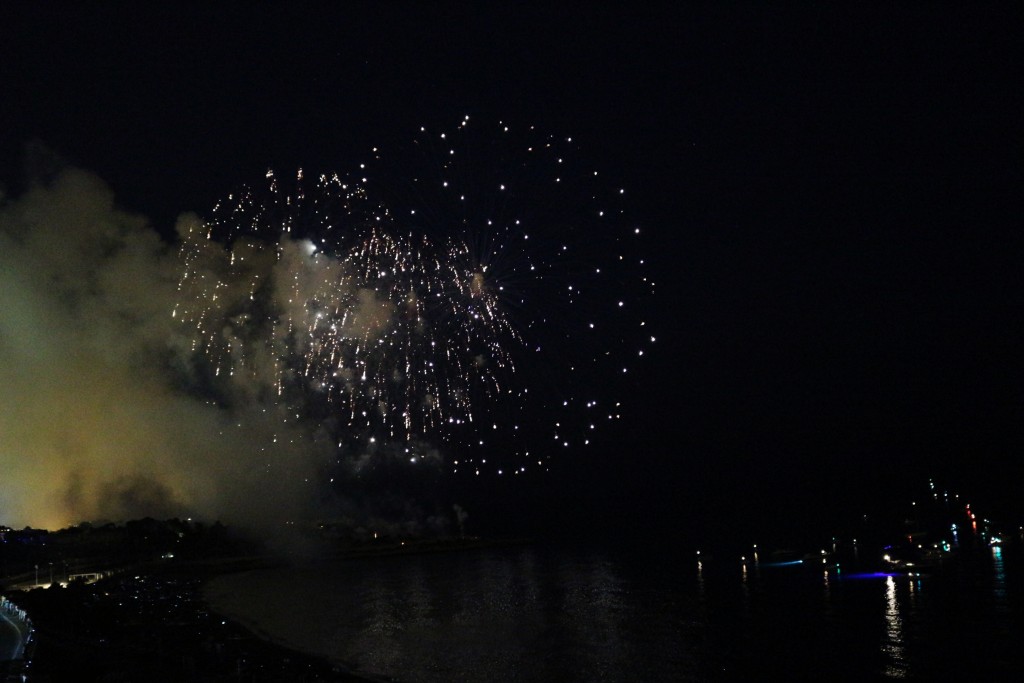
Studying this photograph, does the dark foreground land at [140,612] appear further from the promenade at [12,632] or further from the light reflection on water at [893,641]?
the light reflection on water at [893,641]

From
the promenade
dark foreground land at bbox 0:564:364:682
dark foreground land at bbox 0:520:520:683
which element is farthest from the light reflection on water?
the promenade

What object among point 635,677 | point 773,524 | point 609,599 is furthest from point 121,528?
point 773,524

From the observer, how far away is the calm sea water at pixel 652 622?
A: 96.3 feet

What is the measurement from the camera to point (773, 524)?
5566 inches

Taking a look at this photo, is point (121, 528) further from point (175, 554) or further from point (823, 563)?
point (823, 563)

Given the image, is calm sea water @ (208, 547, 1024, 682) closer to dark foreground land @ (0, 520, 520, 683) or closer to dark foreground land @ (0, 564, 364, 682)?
dark foreground land @ (0, 564, 364, 682)

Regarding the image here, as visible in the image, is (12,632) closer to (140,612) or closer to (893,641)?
(140,612)

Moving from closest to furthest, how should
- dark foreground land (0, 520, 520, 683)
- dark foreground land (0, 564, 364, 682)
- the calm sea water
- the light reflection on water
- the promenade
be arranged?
the promenade → dark foreground land (0, 564, 364, 682) → dark foreground land (0, 520, 520, 683) → the light reflection on water → the calm sea water

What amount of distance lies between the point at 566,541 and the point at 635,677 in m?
99.2

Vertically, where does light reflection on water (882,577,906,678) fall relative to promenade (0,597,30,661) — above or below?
below

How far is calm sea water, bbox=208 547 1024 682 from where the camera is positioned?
29344 mm

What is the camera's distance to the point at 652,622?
40312 millimetres

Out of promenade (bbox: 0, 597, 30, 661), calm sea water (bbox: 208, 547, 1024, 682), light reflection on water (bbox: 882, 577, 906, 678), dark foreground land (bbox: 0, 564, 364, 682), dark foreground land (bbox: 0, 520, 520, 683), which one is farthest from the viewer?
calm sea water (bbox: 208, 547, 1024, 682)

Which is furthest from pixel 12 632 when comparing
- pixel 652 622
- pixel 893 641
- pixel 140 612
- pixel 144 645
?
pixel 893 641
